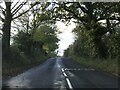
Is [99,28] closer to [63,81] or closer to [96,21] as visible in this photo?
[96,21]

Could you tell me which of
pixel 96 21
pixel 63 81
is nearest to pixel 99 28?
pixel 96 21

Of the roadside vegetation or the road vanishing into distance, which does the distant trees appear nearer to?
the roadside vegetation

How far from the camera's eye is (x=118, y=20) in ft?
129

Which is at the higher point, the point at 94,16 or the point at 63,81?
the point at 94,16

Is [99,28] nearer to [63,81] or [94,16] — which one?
[94,16]

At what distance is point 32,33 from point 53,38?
2271 centimetres

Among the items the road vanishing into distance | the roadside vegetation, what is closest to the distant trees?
the roadside vegetation

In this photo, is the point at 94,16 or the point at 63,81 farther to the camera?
the point at 94,16

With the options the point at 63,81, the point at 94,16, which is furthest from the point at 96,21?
the point at 63,81

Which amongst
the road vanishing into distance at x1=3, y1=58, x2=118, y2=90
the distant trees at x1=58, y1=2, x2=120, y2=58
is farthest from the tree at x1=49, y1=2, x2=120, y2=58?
the road vanishing into distance at x1=3, y1=58, x2=118, y2=90

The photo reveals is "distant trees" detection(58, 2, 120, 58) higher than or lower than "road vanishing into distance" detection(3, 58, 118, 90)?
higher

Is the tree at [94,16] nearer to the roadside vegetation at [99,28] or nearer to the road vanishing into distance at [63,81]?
the roadside vegetation at [99,28]

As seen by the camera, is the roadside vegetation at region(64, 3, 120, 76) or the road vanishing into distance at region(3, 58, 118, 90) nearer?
the road vanishing into distance at region(3, 58, 118, 90)

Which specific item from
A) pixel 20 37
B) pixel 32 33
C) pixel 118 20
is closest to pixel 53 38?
pixel 32 33
